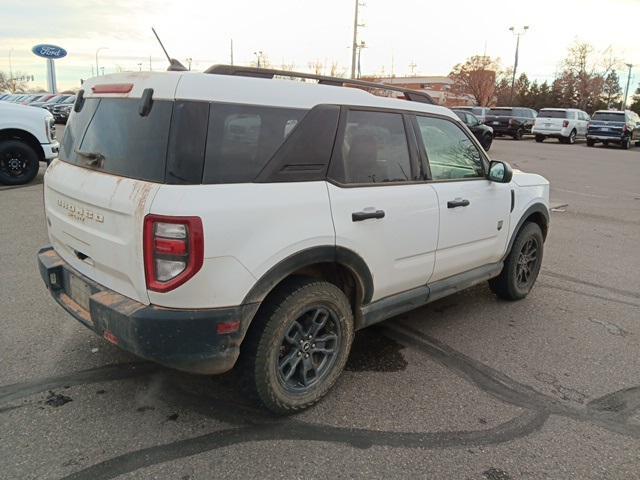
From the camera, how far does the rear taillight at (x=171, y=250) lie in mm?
2396

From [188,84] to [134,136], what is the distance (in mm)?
418

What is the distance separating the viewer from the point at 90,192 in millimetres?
2805

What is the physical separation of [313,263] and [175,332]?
0.82m

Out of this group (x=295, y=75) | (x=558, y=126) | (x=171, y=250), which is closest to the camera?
(x=171, y=250)

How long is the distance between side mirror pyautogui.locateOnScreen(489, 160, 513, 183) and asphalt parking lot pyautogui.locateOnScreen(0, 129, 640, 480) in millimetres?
1216

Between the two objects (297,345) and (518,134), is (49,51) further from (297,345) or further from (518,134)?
(297,345)

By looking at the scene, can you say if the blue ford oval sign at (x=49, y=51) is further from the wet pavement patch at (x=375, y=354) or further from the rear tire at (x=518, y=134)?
the wet pavement patch at (x=375, y=354)

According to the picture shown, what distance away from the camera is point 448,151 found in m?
3.99

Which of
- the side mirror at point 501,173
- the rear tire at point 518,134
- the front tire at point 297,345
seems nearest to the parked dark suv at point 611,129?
the rear tire at point 518,134

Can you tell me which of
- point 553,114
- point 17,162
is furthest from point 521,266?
point 553,114

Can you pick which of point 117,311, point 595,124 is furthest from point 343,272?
point 595,124

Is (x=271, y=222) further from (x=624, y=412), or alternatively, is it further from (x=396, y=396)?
(x=624, y=412)

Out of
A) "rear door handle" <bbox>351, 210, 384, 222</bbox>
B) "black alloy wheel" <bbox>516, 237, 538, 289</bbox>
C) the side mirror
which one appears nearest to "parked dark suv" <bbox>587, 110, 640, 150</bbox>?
"black alloy wheel" <bbox>516, 237, 538, 289</bbox>

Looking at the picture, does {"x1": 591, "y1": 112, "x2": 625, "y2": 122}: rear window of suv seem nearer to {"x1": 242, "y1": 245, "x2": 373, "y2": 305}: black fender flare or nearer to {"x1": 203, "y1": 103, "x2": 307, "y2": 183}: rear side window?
{"x1": 242, "y1": 245, "x2": 373, "y2": 305}: black fender flare
